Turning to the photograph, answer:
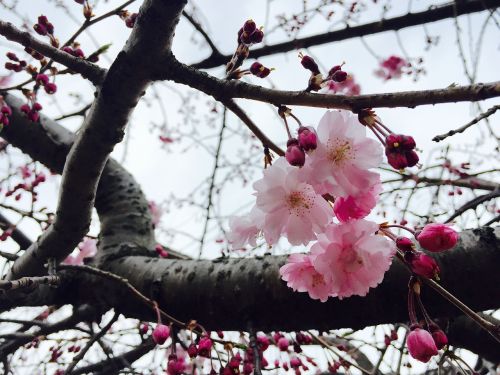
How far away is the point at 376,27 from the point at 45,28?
198 cm

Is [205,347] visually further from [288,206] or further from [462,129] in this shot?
[462,129]

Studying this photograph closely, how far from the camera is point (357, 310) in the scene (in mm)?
1379

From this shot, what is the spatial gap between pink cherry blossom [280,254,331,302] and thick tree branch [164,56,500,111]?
0.43m

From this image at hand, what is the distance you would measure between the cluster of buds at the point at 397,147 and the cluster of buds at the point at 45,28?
1.23 meters

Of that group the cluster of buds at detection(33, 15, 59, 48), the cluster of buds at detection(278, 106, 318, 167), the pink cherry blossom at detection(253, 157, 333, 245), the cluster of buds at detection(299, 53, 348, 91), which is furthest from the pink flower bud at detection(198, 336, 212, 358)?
the cluster of buds at detection(33, 15, 59, 48)

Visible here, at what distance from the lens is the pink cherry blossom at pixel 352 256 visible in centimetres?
92

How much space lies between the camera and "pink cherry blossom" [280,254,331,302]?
1088 millimetres

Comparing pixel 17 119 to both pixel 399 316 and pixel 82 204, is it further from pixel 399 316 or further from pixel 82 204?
pixel 399 316

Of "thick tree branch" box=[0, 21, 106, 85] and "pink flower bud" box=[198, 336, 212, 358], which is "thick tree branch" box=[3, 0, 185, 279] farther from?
"pink flower bud" box=[198, 336, 212, 358]

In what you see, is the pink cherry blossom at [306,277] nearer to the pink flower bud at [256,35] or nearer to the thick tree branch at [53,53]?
the pink flower bud at [256,35]

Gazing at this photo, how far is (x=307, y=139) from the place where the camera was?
85 cm

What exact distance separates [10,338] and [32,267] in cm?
56

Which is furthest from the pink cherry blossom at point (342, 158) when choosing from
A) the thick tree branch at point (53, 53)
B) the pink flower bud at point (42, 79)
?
the pink flower bud at point (42, 79)

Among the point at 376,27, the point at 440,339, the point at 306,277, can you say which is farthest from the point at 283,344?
the point at 376,27
